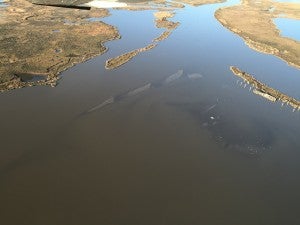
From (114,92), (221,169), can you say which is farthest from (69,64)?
(221,169)

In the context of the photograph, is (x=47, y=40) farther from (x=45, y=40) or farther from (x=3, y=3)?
(x=3, y=3)

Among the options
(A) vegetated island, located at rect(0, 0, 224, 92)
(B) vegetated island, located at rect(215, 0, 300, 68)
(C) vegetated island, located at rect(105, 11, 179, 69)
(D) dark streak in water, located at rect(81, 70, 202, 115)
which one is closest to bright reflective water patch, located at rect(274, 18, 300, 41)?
(B) vegetated island, located at rect(215, 0, 300, 68)

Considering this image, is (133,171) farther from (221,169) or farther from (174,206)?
(221,169)

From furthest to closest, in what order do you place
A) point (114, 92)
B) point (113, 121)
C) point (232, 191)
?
point (114, 92) → point (113, 121) → point (232, 191)

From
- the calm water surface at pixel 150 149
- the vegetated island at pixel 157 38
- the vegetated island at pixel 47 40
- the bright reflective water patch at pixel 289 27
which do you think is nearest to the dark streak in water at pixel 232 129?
the calm water surface at pixel 150 149

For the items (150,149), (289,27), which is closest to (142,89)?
(150,149)
